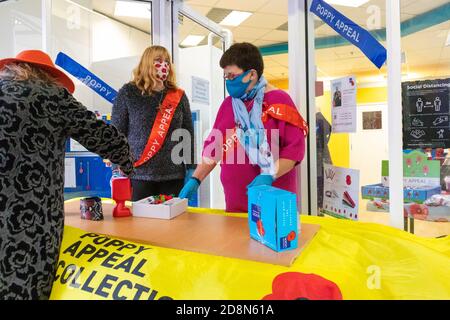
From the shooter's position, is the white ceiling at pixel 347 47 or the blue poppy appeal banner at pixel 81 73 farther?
the blue poppy appeal banner at pixel 81 73

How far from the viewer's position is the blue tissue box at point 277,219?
1.02 meters

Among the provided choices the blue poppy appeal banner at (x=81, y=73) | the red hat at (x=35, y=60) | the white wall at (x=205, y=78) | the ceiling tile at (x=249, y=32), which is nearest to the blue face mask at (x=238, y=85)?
the red hat at (x=35, y=60)

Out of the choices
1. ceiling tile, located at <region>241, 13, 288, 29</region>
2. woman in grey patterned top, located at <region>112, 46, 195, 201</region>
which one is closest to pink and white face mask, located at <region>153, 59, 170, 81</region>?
woman in grey patterned top, located at <region>112, 46, 195, 201</region>

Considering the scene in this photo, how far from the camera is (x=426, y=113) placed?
1.99 metres

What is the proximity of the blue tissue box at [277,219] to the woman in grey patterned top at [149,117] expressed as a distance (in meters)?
1.09

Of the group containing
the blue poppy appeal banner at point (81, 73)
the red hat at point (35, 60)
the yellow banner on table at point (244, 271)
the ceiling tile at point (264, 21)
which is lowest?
the yellow banner on table at point (244, 271)

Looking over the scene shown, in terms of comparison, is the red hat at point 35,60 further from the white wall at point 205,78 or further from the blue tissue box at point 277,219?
the white wall at point 205,78

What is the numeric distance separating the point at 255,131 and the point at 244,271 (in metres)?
0.75

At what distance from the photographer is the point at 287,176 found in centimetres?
165

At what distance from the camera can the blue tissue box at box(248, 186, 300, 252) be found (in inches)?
40.1

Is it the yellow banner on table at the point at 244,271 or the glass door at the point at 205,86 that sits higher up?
the glass door at the point at 205,86

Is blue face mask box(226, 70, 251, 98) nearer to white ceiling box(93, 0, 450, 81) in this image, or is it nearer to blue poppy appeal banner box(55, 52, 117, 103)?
white ceiling box(93, 0, 450, 81)

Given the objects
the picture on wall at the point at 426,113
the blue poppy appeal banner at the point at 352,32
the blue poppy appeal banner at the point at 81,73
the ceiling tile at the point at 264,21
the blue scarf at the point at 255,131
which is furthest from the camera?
the ceiling tile at the point at 264,21
